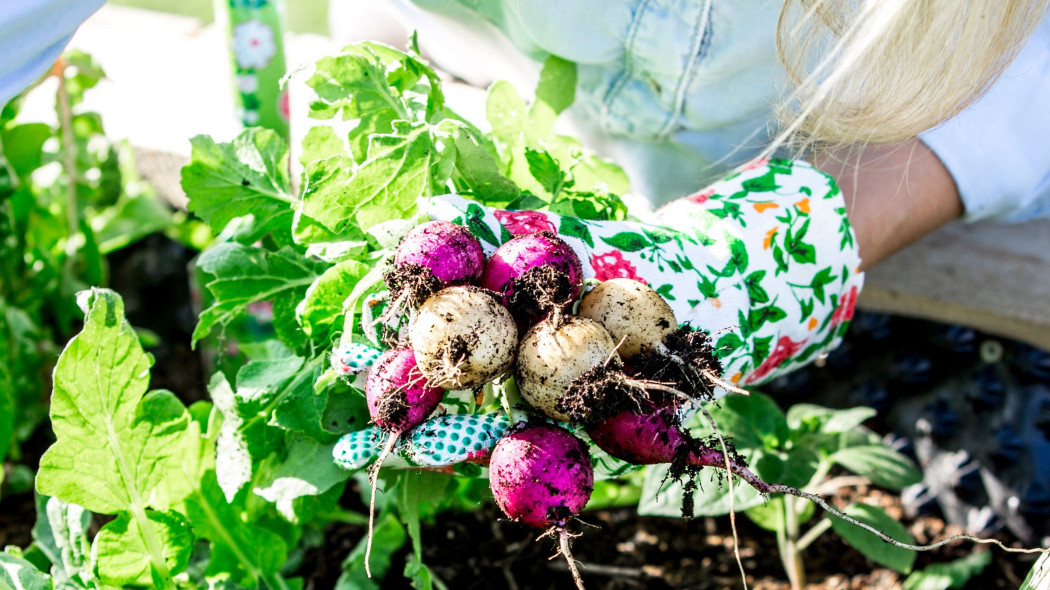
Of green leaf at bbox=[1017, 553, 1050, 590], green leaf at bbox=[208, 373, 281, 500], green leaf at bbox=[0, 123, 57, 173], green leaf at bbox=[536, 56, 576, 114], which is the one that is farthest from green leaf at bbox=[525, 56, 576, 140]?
green leaf at bbox=[0, 123, 57, 173]

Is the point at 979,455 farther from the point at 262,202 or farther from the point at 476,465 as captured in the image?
the point at 262,202

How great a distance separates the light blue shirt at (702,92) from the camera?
98cm

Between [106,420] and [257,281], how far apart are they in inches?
8.0

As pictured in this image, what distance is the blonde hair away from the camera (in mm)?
766

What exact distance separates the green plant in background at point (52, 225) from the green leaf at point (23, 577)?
0.41 m

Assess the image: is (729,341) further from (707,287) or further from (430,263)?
(430,263)

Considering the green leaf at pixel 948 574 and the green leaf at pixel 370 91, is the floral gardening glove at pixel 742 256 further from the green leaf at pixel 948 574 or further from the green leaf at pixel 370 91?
the green leaf at pixel 948 574

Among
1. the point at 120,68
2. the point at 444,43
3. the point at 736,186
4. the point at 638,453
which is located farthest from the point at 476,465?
the point at 120,68

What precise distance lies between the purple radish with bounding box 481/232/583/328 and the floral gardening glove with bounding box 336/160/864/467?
0.05 m

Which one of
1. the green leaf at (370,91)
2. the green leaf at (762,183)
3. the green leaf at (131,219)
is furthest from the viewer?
the green leaf at (131,219)

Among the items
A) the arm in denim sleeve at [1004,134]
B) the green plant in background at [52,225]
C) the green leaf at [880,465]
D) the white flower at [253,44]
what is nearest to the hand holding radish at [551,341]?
the green leaf at [880,465]

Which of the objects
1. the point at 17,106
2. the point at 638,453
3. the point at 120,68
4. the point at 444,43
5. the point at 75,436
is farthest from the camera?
the point at 120,68

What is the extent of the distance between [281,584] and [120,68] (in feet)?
4.33

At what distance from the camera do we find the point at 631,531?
4.27 feet
